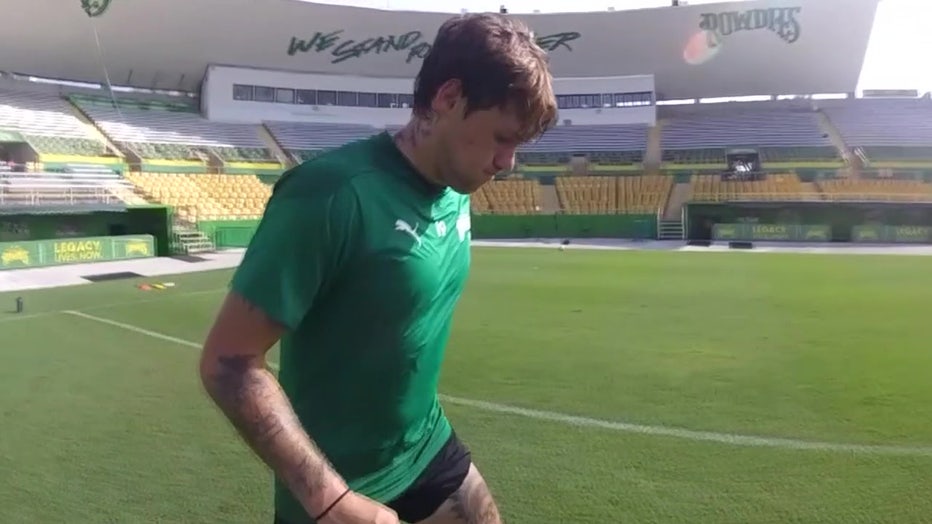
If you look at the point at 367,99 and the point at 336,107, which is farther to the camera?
the point at 367,99

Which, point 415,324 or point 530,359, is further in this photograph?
point 530,359

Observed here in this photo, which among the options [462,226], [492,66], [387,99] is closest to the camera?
[492,66]

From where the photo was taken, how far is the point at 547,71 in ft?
6.21

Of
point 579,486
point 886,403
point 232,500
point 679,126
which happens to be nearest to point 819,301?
point 886,403

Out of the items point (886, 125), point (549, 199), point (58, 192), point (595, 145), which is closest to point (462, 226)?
point (58, 192)

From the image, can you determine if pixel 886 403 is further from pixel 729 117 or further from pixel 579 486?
pixel 729 117

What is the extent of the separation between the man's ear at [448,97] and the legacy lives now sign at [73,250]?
2440 cm

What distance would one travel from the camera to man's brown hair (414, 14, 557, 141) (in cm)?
179

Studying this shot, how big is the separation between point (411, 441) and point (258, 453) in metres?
0.65

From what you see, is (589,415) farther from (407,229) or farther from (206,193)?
(206,193)

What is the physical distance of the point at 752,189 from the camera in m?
42.5

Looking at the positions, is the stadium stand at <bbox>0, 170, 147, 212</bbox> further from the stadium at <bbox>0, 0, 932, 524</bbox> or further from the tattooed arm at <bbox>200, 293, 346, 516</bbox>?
the tattooed arm at <bbox>200, 293, 346, 516</bbox>

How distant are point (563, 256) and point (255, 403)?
27421 millimetres

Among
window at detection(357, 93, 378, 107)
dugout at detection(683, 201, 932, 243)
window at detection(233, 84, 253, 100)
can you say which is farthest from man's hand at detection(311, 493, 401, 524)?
window at detection(357, 93, 378, 107)
